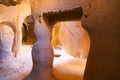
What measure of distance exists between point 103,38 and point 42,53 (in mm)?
2150

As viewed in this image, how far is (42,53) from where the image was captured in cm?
451

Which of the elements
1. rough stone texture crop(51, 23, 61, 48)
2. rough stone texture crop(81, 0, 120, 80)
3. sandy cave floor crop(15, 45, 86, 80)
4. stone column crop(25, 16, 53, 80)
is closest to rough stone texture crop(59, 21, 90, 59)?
sandy cave floor crop(15, 45, 86, 80)

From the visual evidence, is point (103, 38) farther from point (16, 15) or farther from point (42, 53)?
point (16, 15)

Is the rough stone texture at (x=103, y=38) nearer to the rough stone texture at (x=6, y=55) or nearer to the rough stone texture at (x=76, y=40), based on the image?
the rough stone texture at (x=6, y=55)

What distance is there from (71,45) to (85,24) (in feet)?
25.0

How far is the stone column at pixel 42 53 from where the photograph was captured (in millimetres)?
4484

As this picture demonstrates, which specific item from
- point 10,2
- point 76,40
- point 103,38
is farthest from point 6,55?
point 103,38

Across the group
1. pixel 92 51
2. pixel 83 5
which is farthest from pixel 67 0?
pixel 92 51

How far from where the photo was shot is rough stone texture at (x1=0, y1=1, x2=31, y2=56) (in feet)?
27.2

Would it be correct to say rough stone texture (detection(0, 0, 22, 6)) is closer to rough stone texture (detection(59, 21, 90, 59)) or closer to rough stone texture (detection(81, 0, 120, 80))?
rough stone texture (detection(59, 21, 90, 59))

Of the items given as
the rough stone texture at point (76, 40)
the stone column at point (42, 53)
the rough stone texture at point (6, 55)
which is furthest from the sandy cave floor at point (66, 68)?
the rough stone texture at point (76, 40)

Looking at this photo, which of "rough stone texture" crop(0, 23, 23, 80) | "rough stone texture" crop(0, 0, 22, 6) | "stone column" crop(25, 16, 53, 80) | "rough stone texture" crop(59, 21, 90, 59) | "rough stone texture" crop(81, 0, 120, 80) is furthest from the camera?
"rough stone texture" crop(59, 21, 90, 59)

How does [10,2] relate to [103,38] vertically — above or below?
above

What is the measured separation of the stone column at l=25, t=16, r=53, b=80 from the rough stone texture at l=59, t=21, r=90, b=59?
5144 mm
